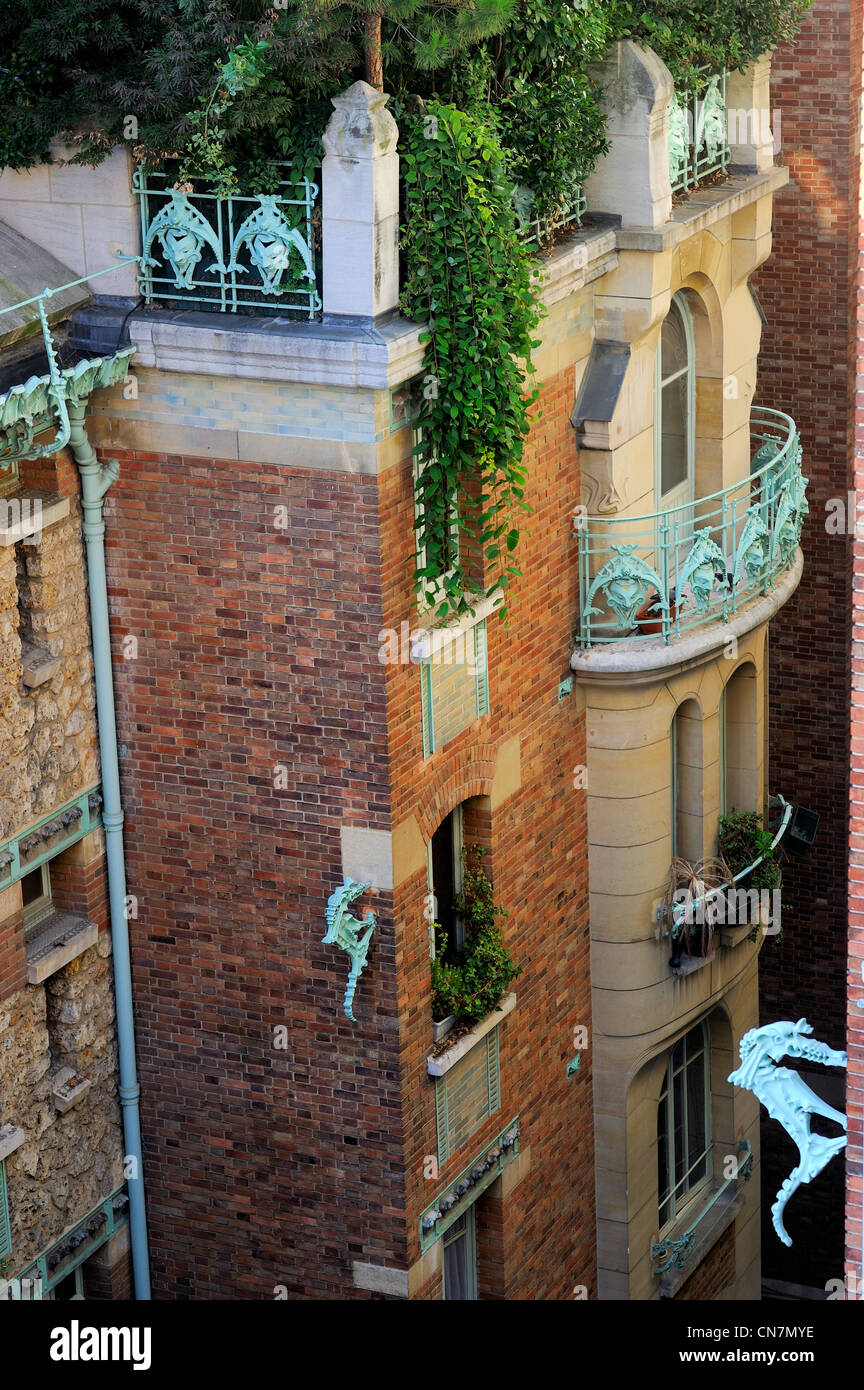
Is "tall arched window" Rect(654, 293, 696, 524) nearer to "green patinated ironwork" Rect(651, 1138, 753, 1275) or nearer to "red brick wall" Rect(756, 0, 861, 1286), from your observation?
"red brick wall" Rect(756, 0, 861, 1286)

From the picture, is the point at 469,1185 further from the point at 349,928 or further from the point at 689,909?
the point at 689,909

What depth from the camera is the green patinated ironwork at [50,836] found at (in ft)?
59.2

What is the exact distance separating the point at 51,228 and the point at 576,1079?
9.60 metres

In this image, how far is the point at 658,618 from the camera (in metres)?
22.3

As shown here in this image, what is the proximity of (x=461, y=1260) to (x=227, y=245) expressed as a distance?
936 cm

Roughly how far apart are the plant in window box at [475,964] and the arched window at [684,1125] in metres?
4.71

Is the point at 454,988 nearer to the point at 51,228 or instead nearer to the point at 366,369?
the point at 366,369

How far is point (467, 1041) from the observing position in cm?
2003

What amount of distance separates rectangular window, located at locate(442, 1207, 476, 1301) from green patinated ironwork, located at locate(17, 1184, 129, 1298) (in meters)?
2.99

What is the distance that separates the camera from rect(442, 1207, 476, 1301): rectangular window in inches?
848

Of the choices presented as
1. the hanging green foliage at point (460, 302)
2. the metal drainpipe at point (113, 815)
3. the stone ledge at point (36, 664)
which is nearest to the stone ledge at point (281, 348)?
the hanging green foliage at point (460, 302)

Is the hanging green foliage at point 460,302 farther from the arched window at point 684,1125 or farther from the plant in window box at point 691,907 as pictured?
the arched window at point 684,1125

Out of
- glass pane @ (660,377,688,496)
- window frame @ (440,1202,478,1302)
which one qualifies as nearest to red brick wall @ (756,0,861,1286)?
glass pane @ (660,377,688,496)
